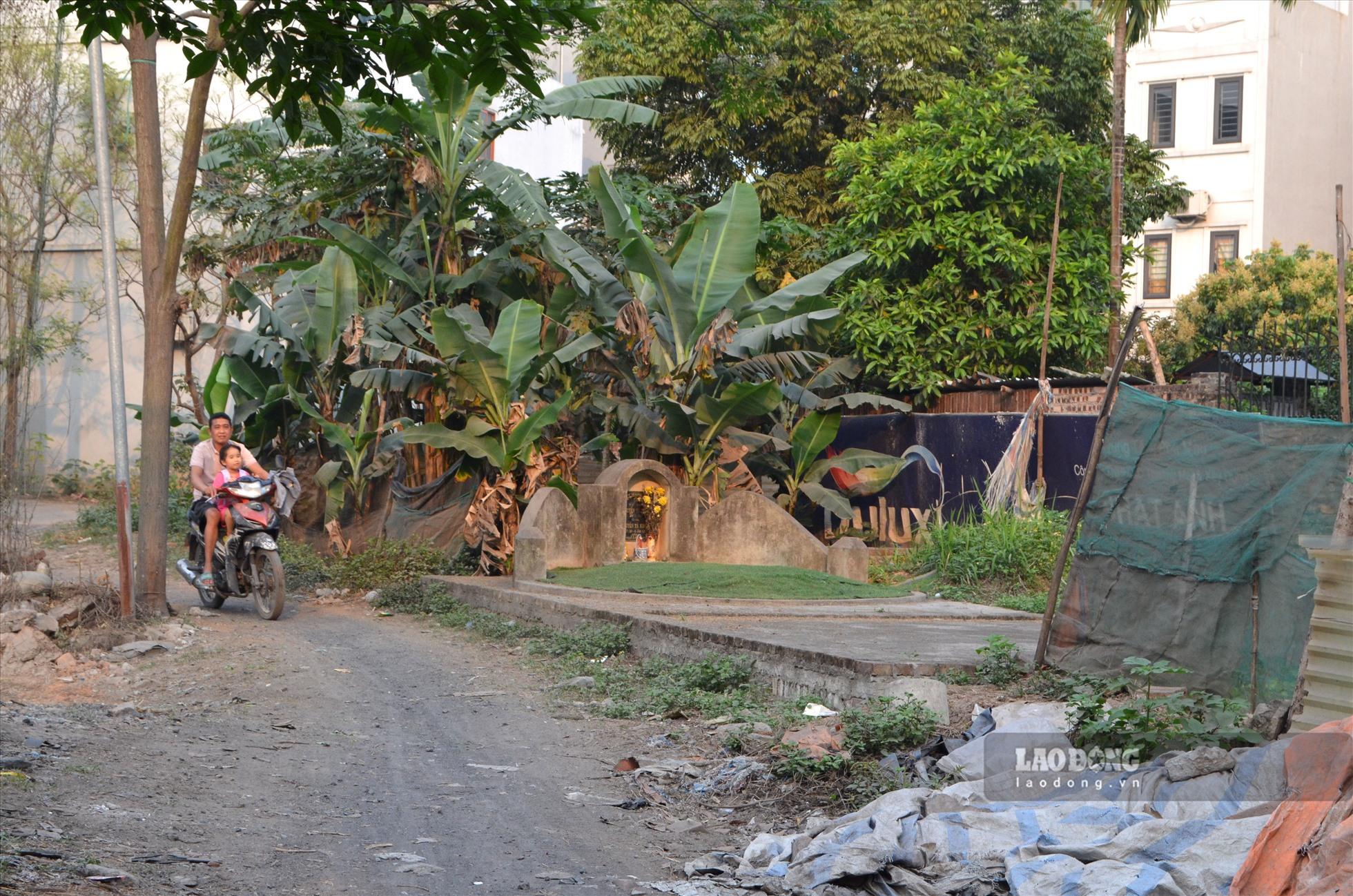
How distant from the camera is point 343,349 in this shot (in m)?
16.2

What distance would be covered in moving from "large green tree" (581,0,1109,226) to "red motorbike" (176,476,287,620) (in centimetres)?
1249

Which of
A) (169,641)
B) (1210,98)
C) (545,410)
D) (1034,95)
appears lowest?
(169,641)

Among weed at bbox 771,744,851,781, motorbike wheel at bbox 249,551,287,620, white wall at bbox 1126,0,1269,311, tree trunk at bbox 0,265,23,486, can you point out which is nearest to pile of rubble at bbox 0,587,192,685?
tree trunk at bbox 0,265,23,486

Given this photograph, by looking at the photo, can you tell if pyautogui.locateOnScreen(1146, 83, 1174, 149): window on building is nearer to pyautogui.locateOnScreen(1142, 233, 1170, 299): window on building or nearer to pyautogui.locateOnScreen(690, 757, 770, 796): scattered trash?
pyautogui.locateOnScreen(1142, 233, 1170, 299): window on building

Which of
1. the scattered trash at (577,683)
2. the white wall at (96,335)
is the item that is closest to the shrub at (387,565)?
the scattered trash at (577,683)

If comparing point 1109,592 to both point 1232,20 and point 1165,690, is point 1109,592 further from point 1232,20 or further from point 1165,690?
point 1232,20

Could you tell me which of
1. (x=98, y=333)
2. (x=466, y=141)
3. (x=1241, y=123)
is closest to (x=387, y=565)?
(x=466, y=141)

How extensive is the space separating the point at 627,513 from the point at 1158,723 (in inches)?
370

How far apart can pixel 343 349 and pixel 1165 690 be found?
11.9m

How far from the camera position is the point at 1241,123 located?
32.6m

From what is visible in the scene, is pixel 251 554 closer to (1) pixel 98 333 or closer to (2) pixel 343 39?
(2) pixel 343 39

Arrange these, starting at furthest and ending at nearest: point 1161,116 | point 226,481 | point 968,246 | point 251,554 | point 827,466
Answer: point 1161,116, point 968,246, point 827,466, point 251,554, point 226,481

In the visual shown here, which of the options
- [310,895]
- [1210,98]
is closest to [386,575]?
[310,895]

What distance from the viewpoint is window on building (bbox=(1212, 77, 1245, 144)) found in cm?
3266
